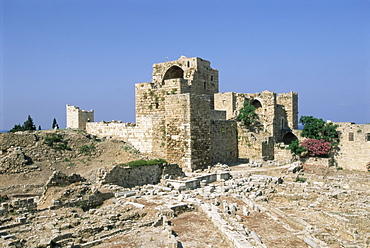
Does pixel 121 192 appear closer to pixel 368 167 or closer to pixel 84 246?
pixel 84 246

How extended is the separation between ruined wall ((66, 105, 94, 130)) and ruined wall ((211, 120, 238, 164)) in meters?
10.4

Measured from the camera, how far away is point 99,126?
74.5 feet

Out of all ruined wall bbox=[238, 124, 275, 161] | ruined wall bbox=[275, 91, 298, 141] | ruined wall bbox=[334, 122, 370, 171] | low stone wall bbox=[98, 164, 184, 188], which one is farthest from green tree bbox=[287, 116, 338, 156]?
low stone wall bbox=[98, 164, 184, 188]

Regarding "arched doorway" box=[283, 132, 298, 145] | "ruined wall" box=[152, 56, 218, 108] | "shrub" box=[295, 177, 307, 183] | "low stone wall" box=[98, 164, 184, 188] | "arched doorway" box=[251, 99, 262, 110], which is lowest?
"shrub" box=[295, 177, 307, 183]

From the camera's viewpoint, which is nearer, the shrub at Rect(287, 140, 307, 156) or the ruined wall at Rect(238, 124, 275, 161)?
the ruined wall at Rect(238, 124, 275, 161)

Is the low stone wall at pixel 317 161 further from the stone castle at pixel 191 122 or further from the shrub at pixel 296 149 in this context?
the stone castle at pixel 191 122

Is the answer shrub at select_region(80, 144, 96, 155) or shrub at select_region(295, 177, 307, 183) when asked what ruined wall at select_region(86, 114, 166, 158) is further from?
shrub at select_region(295, 177, 307, 183)

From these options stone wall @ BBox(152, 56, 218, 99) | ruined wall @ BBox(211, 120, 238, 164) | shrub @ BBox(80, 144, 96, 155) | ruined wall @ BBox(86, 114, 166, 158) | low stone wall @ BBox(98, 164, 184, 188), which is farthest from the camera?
stone wall @ BBox(152, 56, 218, 99)

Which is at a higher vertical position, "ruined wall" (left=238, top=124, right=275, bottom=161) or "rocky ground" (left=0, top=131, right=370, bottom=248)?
"ruined wall" (left=238, top=124, right=275, bottom=161)

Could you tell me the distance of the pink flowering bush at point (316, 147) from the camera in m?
25.5

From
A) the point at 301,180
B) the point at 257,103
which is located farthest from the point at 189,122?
the point at 257,103

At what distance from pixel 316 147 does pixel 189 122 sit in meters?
12.8

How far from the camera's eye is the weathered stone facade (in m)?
17.5

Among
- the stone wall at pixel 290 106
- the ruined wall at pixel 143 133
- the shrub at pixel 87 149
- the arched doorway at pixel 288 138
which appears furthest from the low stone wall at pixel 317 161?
the shrub at pixel 87 149
